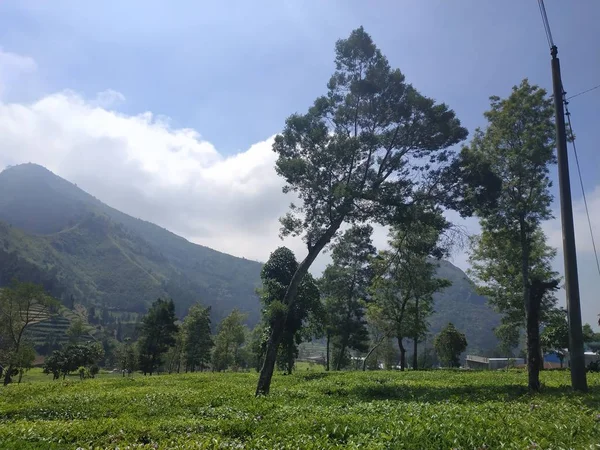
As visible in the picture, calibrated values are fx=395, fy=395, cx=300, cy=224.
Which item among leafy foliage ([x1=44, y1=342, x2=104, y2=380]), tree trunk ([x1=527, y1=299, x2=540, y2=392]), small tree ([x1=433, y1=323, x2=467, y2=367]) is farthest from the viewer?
leafy foliage ([x1=44, y1=342, x2=104, y2=380])

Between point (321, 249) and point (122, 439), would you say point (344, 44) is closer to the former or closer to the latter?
point (321, 249)

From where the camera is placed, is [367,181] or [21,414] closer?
[21,414]

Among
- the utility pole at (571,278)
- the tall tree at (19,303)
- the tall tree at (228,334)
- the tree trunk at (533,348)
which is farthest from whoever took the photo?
the tall tree at (228,334)

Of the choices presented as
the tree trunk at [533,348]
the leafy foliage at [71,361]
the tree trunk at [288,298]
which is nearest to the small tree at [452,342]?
the tree trunk at [533,348]

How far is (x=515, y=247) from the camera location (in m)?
27.5

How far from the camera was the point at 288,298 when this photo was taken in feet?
62.1

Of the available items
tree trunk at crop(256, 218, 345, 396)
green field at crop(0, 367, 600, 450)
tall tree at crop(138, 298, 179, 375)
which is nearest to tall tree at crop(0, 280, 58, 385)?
tall tree at crop(138, 298, 179, 375)

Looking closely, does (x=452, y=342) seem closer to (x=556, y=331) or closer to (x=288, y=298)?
(x=556, y=331)

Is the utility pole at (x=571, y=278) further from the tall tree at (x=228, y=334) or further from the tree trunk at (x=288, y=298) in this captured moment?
the tall tree at (x=228, y=334)

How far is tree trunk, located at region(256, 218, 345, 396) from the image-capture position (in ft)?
56.2

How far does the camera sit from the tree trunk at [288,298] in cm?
1714

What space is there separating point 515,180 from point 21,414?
25.9 metres

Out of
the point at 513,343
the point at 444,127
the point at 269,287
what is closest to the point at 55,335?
the point at 269,287

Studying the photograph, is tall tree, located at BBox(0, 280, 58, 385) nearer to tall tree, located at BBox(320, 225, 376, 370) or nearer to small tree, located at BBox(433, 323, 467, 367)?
tall tree, located at BBox(320, 225, 376, 370)
